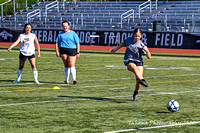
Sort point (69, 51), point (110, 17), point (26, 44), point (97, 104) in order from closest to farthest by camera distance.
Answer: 1. point (97, 104)
2. point (69, 51)
3. point (26, 44)
4. point (110, 17)

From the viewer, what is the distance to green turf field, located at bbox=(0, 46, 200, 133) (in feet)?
27.6

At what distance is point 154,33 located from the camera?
36.9 metres

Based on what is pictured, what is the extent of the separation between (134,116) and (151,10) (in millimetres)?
35435

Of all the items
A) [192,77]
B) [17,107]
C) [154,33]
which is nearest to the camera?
[17,107]

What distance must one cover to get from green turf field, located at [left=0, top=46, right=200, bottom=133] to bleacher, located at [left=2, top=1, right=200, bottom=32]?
21224 mm

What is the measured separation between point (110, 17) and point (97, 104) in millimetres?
33456

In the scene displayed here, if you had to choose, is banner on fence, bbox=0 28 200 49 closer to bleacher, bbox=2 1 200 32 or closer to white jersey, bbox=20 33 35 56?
bleacher, bbox=2 1 200 32

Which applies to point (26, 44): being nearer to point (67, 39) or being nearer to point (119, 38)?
point (67, 39)

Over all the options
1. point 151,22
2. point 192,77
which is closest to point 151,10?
point 151,22

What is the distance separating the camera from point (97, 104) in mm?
11016

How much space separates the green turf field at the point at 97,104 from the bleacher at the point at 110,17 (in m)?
21.2

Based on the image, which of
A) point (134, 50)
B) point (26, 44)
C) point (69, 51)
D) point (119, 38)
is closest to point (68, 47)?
point (69, 51)

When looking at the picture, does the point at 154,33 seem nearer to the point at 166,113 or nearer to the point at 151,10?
the point at 151,10

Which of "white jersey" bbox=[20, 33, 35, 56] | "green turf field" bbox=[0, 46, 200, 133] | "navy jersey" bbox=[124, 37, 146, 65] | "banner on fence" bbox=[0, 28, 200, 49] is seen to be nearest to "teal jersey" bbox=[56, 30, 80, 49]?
"white jersey" bbox=[20, 33, 35, 56]
